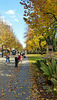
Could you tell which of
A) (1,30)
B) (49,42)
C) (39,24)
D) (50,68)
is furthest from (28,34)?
(50,68)

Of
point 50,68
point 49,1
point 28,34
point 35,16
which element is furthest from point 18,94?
point 28,34

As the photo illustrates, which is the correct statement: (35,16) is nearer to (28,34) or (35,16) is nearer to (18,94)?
(18,94)

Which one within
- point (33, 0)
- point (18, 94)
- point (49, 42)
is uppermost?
point (33, 0)

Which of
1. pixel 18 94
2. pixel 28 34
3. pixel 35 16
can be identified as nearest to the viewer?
pixel 18 94

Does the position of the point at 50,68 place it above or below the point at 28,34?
below

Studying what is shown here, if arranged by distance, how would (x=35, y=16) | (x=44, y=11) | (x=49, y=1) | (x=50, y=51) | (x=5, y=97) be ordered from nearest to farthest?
(x=5, y=97) → (x=49, y=1) → (x=44, y=11) → (x=35, y=16) → (x=50, y=51)

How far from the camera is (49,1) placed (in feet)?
32.6

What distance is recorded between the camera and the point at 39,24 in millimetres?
11930

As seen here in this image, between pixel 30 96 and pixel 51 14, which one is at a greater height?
pixel 51 14

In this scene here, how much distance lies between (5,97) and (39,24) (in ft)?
27.9

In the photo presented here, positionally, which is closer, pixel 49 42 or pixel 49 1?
pixel 49 1

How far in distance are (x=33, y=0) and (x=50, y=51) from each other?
10.4 metres

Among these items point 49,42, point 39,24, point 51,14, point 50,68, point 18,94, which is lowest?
point 18,94

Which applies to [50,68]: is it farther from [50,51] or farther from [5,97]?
[50,51]
